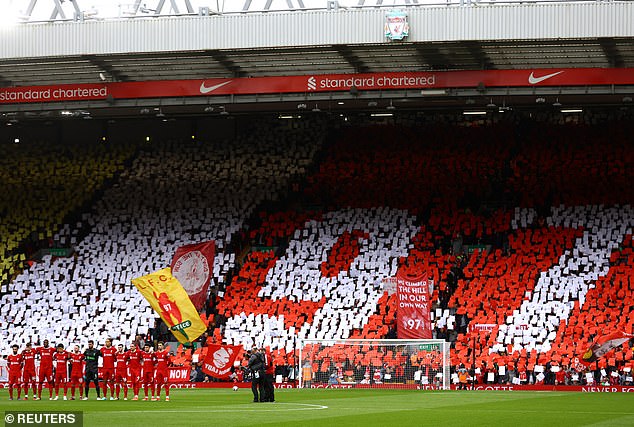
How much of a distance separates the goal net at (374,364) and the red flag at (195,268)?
21.8 feet

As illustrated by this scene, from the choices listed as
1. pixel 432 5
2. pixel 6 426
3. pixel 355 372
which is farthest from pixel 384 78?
pixel 6 426

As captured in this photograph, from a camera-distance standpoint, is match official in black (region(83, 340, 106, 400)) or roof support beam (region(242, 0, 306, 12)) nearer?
match official in black (region(83, 340, 106, 400))

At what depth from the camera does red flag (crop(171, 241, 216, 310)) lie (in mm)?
44562

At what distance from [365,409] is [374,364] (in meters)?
12.6

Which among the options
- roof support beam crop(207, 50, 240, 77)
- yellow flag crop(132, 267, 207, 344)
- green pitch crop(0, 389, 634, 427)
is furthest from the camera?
yellow flag crop(132, 267, 207, 344)

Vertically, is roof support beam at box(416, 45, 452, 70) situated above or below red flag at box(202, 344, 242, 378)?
above

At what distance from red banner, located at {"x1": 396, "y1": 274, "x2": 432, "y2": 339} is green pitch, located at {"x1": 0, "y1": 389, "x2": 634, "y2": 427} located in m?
4.71

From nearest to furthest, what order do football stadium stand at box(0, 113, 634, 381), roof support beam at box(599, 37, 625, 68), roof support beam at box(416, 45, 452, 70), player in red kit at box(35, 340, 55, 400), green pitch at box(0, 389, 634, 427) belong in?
green pitch at box(0, 389, 634, 427)
player in red kit at box(35, 340, 55, 400)
roof support beam at box(599, 37, 625, 68)
roof support beam at box(416, 45, 452, 70)
football stadium stand at box(0, 113, 634, 381)

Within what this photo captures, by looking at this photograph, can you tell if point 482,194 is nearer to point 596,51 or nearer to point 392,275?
point 392,275

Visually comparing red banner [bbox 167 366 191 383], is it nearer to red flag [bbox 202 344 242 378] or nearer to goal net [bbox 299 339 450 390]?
red flag [bbox 202 344 242 378]

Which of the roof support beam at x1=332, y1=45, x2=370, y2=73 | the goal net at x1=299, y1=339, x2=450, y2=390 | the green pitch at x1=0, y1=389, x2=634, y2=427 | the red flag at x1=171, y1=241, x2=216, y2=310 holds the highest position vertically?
the roof support beam at x1=332, y1=45, x2=370, y2=73

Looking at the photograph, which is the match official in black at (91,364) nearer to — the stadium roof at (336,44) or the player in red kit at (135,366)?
the player in red kit at (135,366)

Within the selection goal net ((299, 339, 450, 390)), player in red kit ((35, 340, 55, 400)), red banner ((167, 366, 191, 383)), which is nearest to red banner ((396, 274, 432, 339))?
goal net ((299, 339, 450, 390))

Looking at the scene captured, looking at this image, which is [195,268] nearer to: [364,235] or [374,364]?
[364,235]
